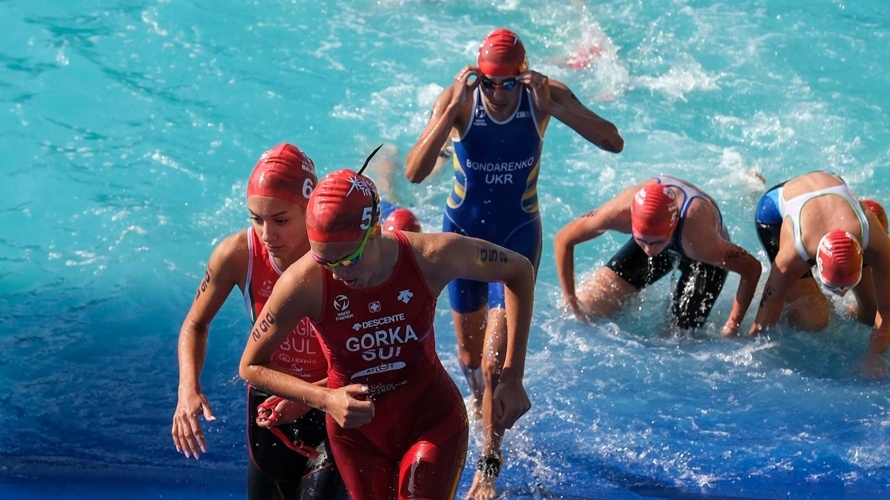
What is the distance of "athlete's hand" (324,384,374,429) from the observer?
3535 mm

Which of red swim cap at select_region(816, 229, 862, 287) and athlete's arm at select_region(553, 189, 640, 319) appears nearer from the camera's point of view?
red swim cap at select_region(816, 229, 862, 287)

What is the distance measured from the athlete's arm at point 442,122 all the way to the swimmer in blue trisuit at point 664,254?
1532mm

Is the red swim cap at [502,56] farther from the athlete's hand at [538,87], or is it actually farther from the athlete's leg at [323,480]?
the athlete's leg at [323,480]

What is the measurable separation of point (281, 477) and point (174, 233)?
497 cm

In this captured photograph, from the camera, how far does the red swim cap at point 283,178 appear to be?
409cm

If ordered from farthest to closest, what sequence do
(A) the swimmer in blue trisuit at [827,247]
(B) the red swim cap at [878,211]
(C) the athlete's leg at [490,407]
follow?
(B) the red swim cap at [878,211] → (A) the swimmer in blue trisuit at [827,247] → (C) the athlete's leg at [490,407]

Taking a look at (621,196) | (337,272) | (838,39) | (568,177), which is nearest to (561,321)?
(621,196)

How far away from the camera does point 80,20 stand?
12305mm

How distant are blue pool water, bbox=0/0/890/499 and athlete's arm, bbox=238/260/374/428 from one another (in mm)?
2379

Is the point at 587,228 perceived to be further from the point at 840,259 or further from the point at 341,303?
the point at 341,303

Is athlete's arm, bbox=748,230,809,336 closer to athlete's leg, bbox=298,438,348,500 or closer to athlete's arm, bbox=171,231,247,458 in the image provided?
athlete's leg, bbox=298,438,348,500

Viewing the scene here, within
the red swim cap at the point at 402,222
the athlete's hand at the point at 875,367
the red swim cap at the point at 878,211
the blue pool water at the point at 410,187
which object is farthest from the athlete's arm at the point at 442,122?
the athlete's hand at the point at 875,367

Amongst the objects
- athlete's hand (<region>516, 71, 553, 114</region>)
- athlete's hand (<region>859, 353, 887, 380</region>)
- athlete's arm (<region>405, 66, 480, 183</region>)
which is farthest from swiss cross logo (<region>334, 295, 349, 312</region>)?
athlete's hand (<region>859, 353, 887, 380</region>)

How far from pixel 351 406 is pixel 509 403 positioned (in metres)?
0.78
